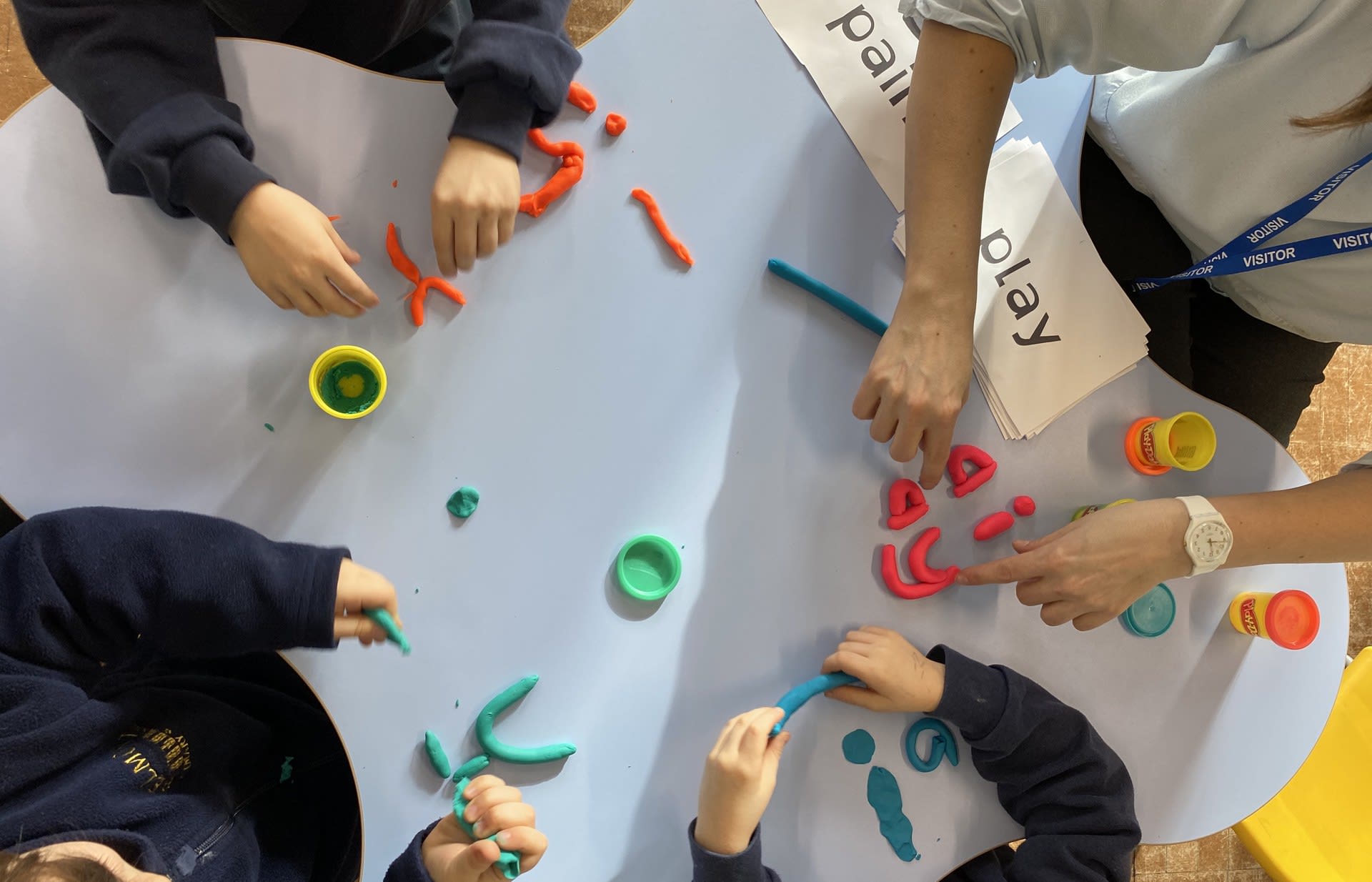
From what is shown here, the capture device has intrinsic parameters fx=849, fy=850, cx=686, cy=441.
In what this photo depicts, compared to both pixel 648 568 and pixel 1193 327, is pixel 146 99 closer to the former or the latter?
pixel 648 568

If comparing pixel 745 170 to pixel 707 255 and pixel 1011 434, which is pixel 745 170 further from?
pixel 1011 434

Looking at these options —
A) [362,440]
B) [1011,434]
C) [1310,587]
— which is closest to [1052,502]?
[1011,434]

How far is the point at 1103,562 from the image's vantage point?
29.5 inches

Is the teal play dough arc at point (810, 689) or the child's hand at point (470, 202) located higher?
the child's hand at point (470, 202)

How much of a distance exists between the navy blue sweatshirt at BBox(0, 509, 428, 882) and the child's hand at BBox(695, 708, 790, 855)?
0.23 metres

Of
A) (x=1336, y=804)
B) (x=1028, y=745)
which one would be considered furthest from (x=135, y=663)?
(x=1336, y=804)

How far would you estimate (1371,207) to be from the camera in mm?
719

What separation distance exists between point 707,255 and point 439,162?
0.25m

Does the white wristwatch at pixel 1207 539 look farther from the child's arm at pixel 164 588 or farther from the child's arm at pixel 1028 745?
the child's arm at pixel 164 588

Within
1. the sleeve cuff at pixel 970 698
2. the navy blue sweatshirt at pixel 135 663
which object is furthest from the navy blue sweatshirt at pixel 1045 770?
the navy blue sweatshirt at pixel 135 663

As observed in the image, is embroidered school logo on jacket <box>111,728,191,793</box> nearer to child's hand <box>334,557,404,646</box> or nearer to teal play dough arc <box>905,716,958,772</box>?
child's hand <box>334,557,404,646</box>

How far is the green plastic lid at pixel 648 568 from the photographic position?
0.74m

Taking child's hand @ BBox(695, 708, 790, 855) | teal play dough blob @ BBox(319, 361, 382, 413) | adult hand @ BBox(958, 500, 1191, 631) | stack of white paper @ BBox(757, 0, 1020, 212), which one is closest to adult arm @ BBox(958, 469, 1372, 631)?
adult hand @ BBox(958, 500, 1191, 631)

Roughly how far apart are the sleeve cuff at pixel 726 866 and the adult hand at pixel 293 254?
21.0 inches
